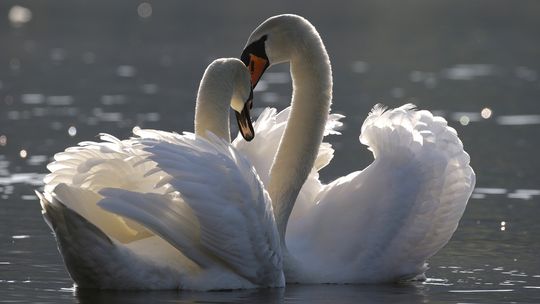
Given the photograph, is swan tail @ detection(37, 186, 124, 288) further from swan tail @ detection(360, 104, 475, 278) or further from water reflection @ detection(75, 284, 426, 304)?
swan tail @ detection(360, 104, 475, 278)

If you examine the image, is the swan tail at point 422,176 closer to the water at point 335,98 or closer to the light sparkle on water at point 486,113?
the water at point 335,98

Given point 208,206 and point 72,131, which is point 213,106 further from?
point 72,131

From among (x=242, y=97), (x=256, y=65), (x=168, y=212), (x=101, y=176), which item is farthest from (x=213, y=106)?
(x=168, y=212)

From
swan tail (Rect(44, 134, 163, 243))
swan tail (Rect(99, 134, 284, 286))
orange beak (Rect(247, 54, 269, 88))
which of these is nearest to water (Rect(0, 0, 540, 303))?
swan tail (Rect(99, 134, 284, 286))

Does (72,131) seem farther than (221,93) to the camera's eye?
Yes

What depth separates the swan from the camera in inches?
377

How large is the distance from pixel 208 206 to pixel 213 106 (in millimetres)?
1030

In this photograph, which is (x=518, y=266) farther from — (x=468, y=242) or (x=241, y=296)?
(x=241, y=296)

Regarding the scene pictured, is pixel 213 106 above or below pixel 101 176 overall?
above

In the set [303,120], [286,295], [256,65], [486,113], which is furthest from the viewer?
[486,113]

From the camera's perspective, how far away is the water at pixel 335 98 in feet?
31.3

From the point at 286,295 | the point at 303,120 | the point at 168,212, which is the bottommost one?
the point at 286,295

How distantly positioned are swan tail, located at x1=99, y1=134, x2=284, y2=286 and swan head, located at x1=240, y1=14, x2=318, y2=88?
0.96 m

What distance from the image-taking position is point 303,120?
975 centimetres
